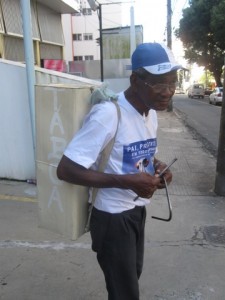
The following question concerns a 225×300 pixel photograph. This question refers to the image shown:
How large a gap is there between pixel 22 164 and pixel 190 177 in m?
2.83

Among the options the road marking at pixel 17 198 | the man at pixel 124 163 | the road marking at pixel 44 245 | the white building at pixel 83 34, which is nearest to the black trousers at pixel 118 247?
the man at pixel 124 163

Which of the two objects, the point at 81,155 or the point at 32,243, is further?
the point at 32,243

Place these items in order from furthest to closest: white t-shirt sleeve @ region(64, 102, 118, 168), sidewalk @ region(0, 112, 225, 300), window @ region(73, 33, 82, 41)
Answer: window @ region(73, 33, 82, 41)
sidewalk @ region(0, 112, 225, 300)
white t-shirt sleeve @ region(64, 102, 118, 168)

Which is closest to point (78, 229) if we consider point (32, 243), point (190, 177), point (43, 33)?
point (32, 243)

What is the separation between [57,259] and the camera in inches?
151

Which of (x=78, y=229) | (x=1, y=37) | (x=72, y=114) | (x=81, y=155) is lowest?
(x=78, y=229)

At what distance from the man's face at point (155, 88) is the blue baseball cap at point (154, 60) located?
1.3 inches

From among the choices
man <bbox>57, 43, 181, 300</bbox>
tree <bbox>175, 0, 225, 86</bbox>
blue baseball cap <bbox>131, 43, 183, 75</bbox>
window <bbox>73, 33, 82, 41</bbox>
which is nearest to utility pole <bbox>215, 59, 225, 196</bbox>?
man <bbox>57, 43, 181, 300</bbox>

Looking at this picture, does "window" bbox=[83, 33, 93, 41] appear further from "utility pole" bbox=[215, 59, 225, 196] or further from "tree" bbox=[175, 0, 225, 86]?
"utility pole" bbox=[215, 59, 225, 196]

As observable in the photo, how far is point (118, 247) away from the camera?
2.13 m

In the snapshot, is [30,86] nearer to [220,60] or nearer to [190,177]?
[190,177]

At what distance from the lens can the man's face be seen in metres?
2.04

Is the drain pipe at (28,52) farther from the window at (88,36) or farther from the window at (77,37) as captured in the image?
the window at (77,37)

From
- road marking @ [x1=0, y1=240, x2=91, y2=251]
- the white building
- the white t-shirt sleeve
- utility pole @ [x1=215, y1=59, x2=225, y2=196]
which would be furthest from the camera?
the white building
